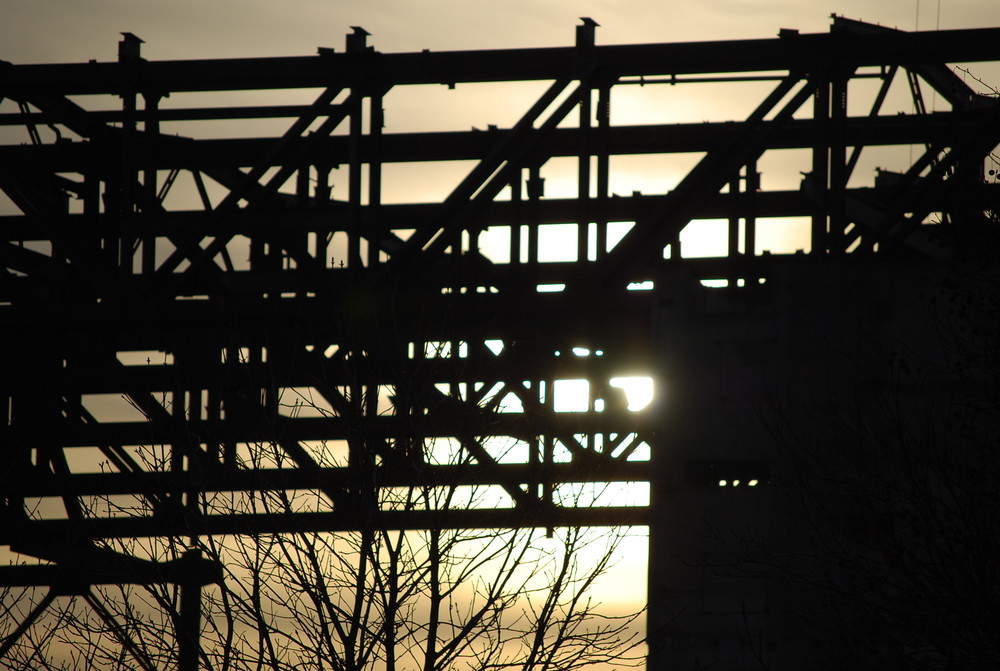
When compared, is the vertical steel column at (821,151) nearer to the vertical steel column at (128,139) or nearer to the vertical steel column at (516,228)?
the vertical steel column at (516,228)

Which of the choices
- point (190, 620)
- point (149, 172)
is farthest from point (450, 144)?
point (190, 620)

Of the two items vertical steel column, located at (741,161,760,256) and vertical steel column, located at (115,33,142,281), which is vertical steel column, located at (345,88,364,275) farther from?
vertical steel column, located at (741,161,760,256)

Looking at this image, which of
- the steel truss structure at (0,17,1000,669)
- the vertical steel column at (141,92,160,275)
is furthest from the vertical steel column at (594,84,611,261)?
the vertical steel column at (141,92,160,275)

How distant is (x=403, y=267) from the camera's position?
15.7m

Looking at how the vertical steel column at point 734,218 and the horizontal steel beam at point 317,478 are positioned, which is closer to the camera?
the horizontal steel beam at point 317,478

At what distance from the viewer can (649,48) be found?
14.8m

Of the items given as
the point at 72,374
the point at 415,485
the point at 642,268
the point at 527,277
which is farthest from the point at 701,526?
the point at 72,374

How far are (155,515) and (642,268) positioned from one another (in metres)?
6.29

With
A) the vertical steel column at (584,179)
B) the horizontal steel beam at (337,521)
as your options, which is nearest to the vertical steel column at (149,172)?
the horizontal steel beam at (337,521)

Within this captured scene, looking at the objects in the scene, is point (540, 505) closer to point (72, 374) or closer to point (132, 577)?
point (132, 577)

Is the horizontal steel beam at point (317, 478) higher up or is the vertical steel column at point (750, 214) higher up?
the vertical steel column at point (750, 214)

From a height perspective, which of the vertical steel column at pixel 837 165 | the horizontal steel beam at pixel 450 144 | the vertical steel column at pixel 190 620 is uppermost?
the horizontal steel beam at pixel 450 144

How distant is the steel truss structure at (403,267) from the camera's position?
48.0ft

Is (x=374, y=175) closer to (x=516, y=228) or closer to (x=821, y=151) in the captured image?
(x=516, y=228)
